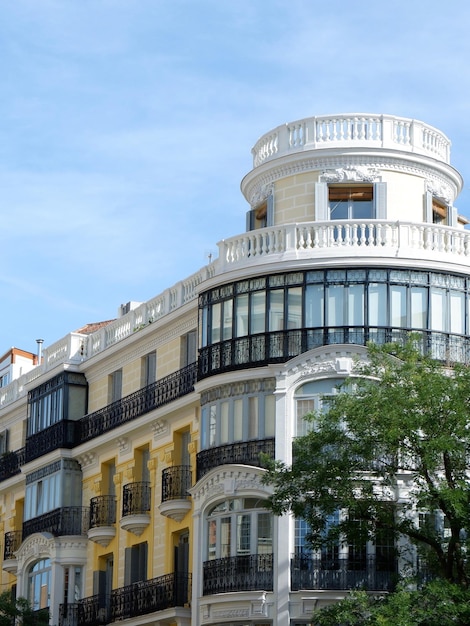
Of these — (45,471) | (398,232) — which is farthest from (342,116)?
(45,471)

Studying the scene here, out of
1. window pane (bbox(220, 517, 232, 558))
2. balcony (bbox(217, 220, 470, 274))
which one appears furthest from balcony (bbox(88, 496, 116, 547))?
balcony (bbox(217, 220, 470, 274))

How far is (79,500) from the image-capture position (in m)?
56.2

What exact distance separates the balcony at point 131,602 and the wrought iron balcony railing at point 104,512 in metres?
2.33

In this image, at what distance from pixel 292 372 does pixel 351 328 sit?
1.96 metres

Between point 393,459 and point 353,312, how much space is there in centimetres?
723

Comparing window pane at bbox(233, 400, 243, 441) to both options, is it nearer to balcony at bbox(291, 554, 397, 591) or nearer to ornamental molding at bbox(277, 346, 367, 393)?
ornamental molding at bbox(277, 346, 367, 393)

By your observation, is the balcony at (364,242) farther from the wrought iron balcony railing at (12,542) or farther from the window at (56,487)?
the wrought iron balcony railing at (12,542)

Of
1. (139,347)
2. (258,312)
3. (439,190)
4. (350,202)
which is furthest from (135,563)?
(439,190)

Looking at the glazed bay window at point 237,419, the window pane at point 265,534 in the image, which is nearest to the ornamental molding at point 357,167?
the glazed bay window at point 237,419

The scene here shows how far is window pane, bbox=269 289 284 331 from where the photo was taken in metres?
45.7

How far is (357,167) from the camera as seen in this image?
48094 mm

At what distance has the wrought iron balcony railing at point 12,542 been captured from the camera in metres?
59.7

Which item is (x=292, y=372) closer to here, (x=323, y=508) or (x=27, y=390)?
(x=323, y=508)

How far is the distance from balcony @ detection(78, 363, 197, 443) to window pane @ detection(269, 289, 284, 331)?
422cm
